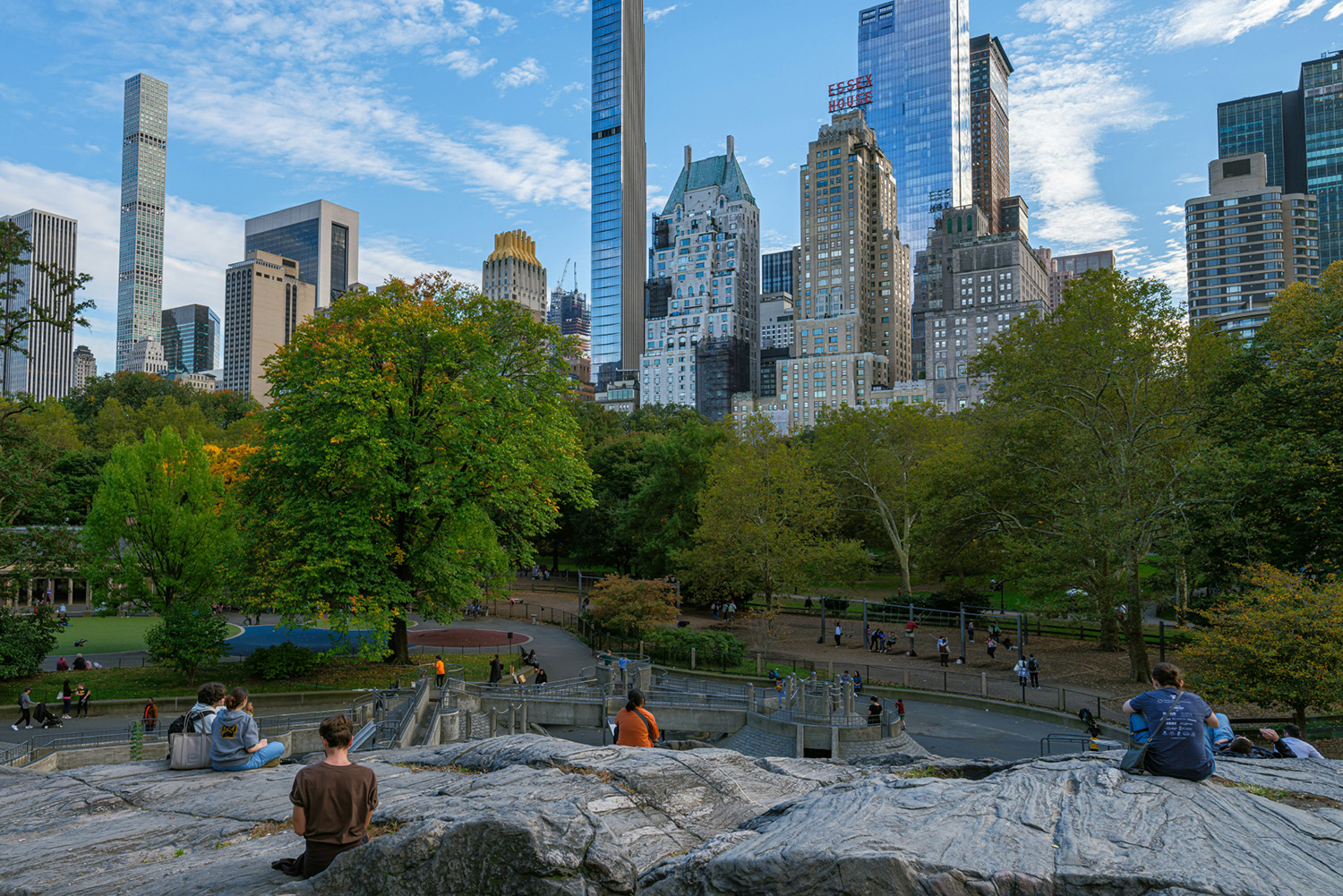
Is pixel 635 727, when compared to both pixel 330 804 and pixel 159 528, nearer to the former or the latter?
pixel 330 804

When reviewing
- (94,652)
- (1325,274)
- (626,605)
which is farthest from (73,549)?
(1325,274)

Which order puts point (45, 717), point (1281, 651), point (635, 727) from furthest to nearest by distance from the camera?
point (45, 717) → point (1281, 651) → point (635, 727)

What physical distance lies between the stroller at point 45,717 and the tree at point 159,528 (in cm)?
802

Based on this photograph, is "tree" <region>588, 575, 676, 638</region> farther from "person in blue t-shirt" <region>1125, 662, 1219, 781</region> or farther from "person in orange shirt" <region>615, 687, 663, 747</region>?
"person in blue t-shirt" <region>1125, 662, 1219, 781</region>

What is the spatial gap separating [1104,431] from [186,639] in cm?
3784

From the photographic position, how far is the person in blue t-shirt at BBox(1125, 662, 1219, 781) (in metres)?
6.51

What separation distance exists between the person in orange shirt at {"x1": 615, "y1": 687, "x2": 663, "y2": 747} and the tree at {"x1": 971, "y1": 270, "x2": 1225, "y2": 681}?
2507cm

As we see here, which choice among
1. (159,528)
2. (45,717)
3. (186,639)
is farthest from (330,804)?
(159,528)

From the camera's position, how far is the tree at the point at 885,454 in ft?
175

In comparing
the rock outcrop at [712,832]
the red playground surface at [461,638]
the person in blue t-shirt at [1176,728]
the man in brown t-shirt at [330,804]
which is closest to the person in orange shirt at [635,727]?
the rock outcrop at [712,832]

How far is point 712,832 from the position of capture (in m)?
7.42

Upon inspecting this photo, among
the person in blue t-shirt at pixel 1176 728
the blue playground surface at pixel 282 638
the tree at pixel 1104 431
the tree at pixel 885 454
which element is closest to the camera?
the person in blue t-shirt at pixel 1176 728

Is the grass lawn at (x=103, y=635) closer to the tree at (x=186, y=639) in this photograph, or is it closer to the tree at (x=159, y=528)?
the tree at (x=159, y=528)

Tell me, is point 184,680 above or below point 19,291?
below
